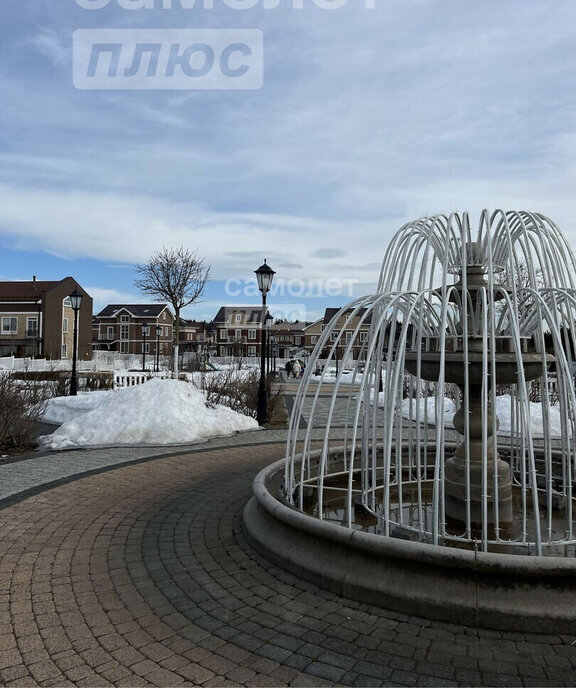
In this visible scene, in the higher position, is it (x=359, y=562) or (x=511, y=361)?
(x=511, y=361)

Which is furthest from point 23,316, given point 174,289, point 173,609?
point 173,609

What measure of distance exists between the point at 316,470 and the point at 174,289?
88.4ft

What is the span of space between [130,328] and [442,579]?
3333 inches

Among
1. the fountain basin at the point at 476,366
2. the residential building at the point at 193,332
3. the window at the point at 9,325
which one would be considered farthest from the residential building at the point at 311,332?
the fountain basin at the point at 476,366

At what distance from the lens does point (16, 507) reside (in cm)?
693

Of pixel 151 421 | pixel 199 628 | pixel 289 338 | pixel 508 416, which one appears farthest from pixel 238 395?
pixel 289 338

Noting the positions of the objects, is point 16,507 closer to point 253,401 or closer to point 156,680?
point 156,680

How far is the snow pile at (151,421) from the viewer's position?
1202 cm

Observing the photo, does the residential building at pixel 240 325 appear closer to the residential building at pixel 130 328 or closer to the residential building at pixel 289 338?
the residential building at pixel 289 338

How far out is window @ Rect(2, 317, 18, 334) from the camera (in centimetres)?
6019


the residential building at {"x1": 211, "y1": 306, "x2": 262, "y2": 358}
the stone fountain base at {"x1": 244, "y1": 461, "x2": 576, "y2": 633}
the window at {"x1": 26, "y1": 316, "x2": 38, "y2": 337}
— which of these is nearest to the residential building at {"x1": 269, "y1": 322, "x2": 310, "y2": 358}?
the residential building at {"x1": 211, "y1": 306, "x2": 262, "y2": 358}

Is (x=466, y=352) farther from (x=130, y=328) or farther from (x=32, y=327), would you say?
(x=130, y=328)

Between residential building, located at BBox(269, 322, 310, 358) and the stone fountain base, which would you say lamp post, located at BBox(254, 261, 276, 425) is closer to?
the stone fountain base

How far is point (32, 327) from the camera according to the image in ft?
198
